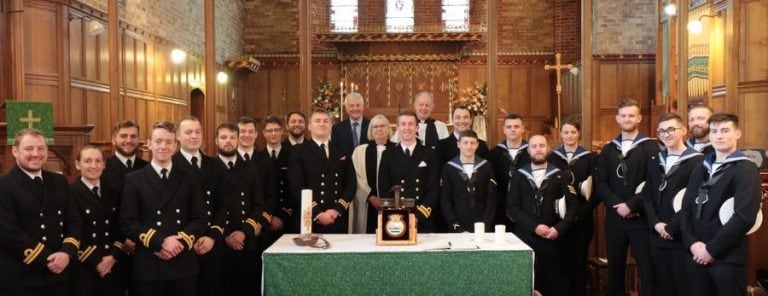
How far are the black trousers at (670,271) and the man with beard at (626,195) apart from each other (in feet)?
0.46

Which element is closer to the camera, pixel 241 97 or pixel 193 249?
pixel 193 249

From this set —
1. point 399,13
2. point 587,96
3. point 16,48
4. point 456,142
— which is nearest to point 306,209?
point 456,142

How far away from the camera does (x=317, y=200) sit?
511 cm

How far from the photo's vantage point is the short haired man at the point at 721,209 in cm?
398

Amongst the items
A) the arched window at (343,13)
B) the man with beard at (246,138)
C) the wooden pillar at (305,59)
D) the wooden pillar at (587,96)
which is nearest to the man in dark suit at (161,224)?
the man with beard at (246,138)

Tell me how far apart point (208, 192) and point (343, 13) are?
478 inches

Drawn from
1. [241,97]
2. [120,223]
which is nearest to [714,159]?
[120,223]

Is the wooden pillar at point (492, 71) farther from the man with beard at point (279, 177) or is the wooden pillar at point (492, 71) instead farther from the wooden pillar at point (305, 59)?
the man with beard at point (279, 177)

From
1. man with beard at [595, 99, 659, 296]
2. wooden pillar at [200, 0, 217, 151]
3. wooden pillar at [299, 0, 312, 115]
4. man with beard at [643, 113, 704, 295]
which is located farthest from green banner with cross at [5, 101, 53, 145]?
man with beard at [643, 113, 704, 295]

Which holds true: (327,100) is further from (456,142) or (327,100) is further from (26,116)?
(26,116)

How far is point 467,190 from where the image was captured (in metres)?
5.05

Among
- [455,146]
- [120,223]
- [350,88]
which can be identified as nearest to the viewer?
[120,223]

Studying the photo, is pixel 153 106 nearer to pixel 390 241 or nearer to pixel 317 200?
pixel 317 200

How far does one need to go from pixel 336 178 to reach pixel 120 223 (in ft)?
5.46
